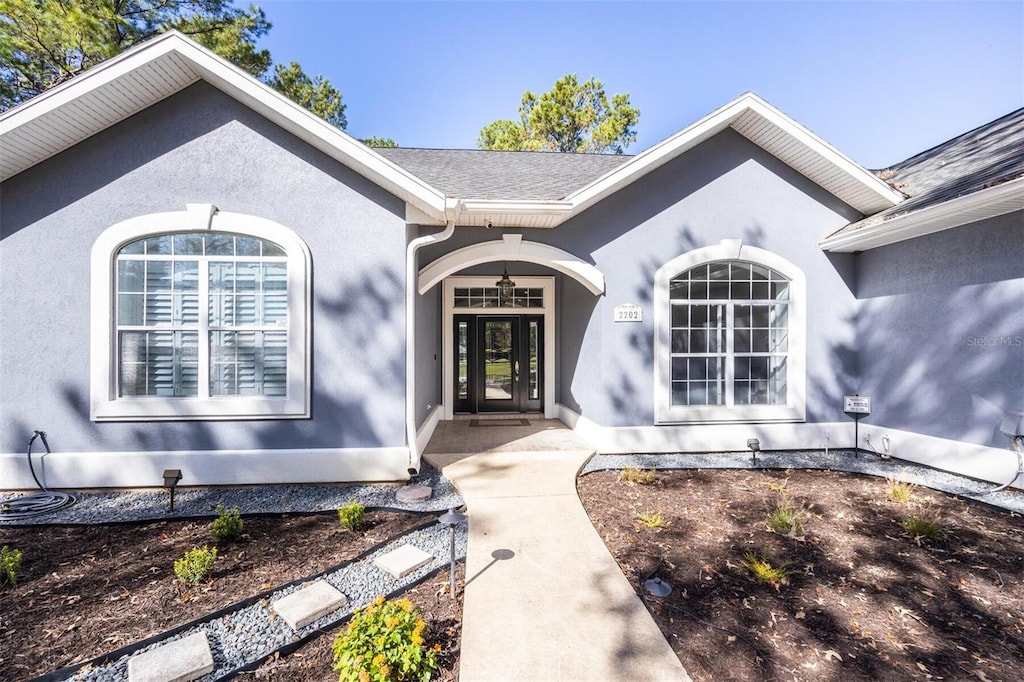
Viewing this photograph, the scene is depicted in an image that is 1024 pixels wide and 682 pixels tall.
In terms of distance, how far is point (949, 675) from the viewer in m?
2.61

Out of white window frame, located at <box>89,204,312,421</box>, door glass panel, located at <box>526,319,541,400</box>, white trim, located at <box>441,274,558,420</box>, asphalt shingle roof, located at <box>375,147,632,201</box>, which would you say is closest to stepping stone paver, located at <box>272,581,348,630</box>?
white window frame, located at <box>89,204,312,421</box>

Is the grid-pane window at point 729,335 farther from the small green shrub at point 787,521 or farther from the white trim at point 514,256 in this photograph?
the small green shrub at point 787,521

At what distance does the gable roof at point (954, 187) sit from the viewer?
17.0ft

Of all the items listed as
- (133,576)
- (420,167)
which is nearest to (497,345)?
(420,167)

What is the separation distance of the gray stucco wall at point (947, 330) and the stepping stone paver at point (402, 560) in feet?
24.0

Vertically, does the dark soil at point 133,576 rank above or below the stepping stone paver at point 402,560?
below

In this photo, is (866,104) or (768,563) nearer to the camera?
(768,563)

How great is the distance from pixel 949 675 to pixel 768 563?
4.18 ft

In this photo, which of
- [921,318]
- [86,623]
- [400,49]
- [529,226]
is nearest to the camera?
[86,623]

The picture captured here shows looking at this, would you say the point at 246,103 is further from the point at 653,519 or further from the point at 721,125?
the point at 653,519

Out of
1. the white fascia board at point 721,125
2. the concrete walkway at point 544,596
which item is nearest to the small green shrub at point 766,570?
the concrete walkway at point 544,596

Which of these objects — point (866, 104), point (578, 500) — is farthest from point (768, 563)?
point (866, 104)

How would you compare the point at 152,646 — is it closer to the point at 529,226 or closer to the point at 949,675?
the point at 949,675

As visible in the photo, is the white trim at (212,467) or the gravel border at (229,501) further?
the white trim at (212,467)
